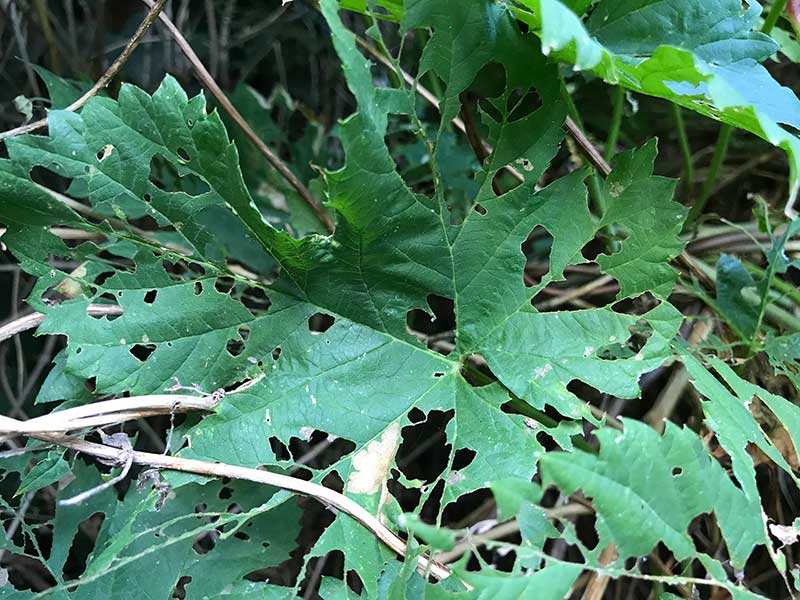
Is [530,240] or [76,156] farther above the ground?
[76,156]

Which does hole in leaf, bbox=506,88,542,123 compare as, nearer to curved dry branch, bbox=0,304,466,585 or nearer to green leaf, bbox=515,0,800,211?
green leaf, bbox=515,0,800,211

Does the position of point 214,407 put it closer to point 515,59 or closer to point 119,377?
point 119,377

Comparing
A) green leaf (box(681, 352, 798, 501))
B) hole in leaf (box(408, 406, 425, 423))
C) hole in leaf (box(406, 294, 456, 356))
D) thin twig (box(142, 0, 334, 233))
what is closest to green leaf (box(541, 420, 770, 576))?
green leaf (box(681, 352, 798, 501))

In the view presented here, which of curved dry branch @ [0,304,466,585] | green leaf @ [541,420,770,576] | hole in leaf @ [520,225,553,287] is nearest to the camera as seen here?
green leaf @ [541,420,770,576]

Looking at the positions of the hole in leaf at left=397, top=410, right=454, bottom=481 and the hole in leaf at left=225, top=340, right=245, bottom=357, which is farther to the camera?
the hole in leaf at left=397, top=410, right=454, bottom=481

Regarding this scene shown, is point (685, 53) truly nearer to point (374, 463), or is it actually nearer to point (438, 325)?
point (374, 463)

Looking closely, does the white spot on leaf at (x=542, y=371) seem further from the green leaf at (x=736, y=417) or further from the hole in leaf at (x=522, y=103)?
the hole in leaf at (x=522, y=103)

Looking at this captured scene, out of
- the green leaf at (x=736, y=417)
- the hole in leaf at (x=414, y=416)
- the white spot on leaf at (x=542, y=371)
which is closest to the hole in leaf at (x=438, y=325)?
the hole in leaf at (x=414, y=416)

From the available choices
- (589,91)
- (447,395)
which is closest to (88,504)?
(447,395)
